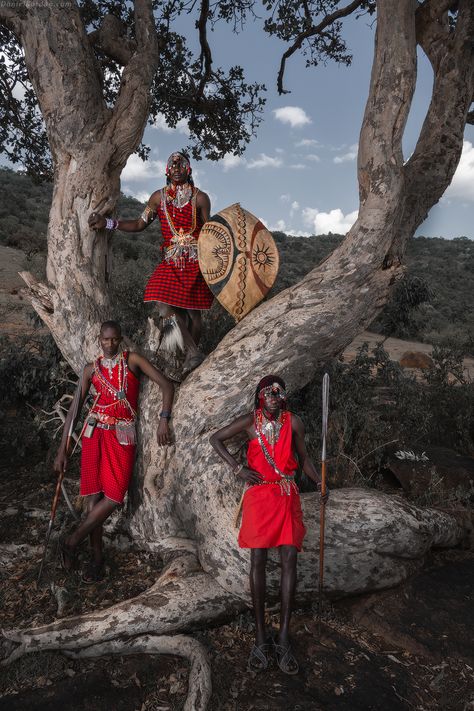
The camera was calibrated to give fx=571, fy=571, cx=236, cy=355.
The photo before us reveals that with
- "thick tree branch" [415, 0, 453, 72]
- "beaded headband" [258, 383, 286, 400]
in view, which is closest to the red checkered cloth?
"beaded headband" [258, 383, 286, 400]

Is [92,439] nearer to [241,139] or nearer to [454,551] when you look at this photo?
[454,551]


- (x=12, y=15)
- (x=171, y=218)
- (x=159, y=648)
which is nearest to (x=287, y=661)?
(x=159, y=648)

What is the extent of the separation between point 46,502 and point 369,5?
7.26 m

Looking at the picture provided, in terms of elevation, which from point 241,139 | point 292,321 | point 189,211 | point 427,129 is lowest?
point 292,321

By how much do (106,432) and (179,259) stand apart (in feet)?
4.83

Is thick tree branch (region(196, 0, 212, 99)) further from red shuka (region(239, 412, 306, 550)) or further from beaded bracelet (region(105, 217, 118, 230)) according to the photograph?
red shuka (region(239, 412, 306, 550))

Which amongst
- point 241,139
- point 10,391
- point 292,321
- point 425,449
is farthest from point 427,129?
point 10,391

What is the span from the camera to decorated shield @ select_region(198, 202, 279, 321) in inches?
169

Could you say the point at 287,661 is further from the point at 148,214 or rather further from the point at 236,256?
the point at 148,214

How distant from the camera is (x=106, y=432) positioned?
416cm

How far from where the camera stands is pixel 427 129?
4.91m

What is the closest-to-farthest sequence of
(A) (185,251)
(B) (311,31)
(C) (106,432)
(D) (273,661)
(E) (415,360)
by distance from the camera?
(D) (273,661) → (C) (106,432) → (A) (185,251) → (B) (311,31) → (E) (415,360)

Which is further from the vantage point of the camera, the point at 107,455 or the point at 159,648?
the point at 107,455

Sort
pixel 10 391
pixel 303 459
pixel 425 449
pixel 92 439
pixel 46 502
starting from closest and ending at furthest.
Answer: pixel 303 459, pixel 92 439, pixel 46 502, pixel 425 449, pixel 10 391
